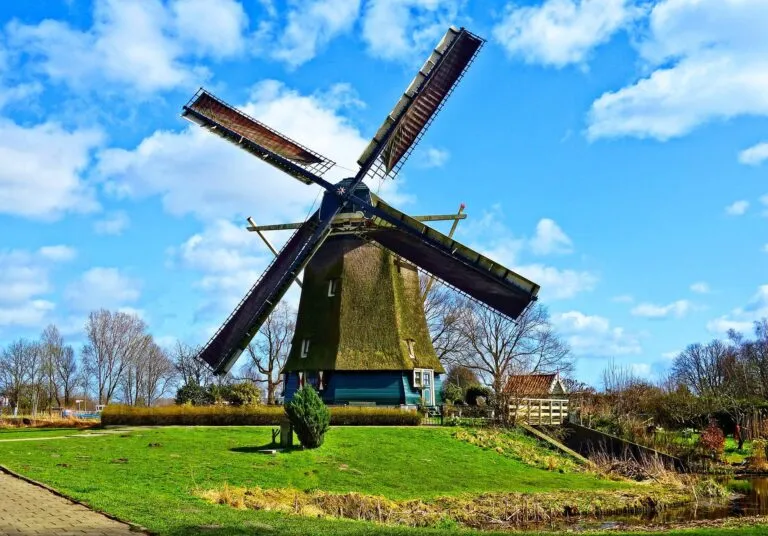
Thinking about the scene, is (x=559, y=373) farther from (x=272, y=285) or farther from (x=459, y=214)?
(x=272, y=285)

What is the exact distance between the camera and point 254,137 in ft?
110

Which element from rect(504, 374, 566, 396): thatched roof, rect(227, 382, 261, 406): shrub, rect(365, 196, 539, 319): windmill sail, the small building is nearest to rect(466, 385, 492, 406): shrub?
the small building

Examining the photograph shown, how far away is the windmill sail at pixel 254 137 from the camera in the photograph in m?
32.6

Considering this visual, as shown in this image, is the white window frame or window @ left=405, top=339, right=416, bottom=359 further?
window @ left=405, top=339, right=416, bottom=359

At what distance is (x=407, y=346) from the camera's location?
3425 cm

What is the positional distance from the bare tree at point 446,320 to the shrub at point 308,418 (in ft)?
96.7

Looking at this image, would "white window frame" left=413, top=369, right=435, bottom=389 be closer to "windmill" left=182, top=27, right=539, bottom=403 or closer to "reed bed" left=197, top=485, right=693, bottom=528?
"windmill" left=182, top=27, right=539, bottom=403

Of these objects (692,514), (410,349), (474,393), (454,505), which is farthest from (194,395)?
(692,514)

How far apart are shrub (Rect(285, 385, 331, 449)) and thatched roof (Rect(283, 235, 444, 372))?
8.48 metres

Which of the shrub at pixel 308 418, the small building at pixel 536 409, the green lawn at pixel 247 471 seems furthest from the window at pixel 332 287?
the shrub at pixel 308 418

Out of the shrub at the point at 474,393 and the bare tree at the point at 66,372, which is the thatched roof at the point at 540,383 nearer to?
the shrub at the point at 474,393

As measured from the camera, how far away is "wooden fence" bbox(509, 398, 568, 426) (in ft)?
111

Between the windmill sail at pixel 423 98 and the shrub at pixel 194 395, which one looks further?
the shrub at pixel 194 395

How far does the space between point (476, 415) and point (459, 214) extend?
32.0 feet
